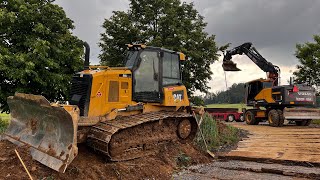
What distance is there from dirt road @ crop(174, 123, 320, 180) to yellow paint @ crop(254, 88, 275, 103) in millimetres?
7808

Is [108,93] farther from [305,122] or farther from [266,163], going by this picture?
[305,122]

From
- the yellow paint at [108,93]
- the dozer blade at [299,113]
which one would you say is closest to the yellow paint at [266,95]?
the dozer blade at [299,113]

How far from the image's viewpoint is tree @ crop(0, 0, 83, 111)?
1384cm

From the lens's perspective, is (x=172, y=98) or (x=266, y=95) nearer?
(x=172, y=98)

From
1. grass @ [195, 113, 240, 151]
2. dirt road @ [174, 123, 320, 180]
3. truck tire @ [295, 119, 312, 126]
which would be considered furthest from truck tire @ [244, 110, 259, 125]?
dirt road @ [174, 123, 320, 180]

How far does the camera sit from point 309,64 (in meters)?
24.9

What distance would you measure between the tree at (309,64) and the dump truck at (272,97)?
5.25 m

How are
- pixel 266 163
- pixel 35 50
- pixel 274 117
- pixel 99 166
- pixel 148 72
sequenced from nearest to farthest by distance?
pixel 99 166
pixel 266 163
pixel 148 72
pixel 35 50
pixel 274 117

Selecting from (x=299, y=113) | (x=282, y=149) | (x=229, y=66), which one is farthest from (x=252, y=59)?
(x=282, y=149)

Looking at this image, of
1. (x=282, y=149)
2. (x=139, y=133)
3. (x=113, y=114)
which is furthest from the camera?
(x=282, y=149)

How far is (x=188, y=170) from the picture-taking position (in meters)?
8.42

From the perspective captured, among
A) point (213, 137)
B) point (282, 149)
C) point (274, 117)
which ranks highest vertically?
point (274, 117)

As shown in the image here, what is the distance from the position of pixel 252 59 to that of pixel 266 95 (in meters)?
3.02

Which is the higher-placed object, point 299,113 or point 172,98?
point 172,98
